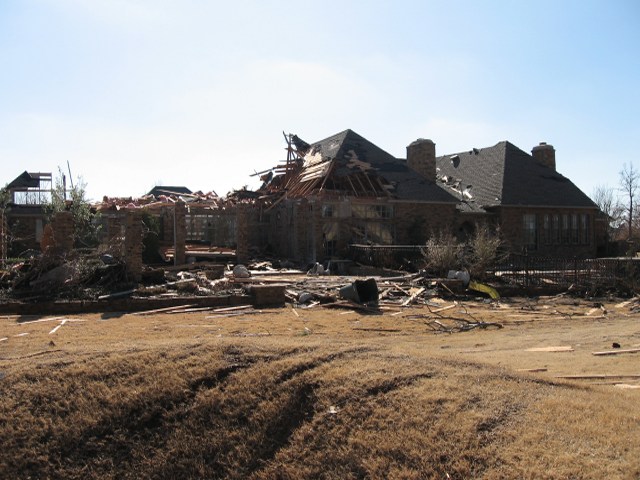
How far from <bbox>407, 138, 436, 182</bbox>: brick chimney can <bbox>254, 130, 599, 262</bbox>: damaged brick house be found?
0.06 meters

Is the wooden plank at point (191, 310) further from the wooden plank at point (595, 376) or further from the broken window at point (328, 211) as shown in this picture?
the broken window at point (328, 211)

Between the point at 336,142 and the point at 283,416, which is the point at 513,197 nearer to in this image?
the point at 336,142

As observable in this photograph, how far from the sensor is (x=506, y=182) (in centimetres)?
3341

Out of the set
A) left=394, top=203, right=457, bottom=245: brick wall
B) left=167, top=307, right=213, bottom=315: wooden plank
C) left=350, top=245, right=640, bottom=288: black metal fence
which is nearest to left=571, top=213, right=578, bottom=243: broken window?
left=394, top=203, right=457, bottom=245: brick wall

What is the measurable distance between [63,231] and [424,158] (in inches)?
871

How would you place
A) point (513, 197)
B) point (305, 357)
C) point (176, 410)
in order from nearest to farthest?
point (176, 410) → point (305, 357) → point (513, 197)

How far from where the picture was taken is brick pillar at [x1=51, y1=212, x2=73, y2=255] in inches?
703

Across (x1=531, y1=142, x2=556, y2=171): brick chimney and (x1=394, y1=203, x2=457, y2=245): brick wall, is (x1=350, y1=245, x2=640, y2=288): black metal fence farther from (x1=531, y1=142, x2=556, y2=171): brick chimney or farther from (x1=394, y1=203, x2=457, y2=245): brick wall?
(x1=531, y1=142, x2=556, y2=171): brick chimney

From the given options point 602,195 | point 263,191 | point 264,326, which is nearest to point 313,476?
point 264,326

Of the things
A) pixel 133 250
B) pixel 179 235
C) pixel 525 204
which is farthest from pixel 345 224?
pixel 133 250

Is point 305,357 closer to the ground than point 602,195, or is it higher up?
closer to the ground

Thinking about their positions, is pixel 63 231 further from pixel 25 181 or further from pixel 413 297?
pixel 25 181

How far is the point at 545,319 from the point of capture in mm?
14484

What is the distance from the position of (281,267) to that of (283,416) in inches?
791
